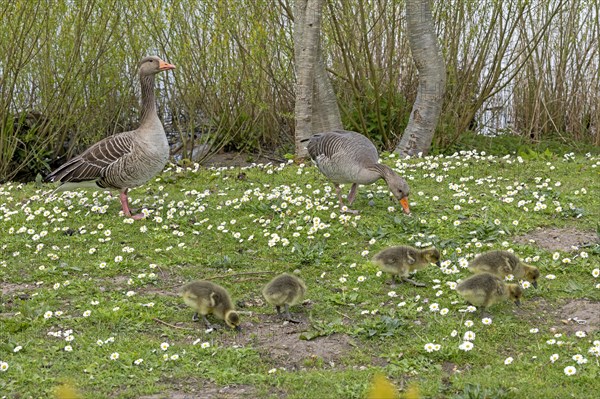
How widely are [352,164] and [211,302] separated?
3.20m

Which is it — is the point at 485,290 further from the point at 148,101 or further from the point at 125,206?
the point at 148,101

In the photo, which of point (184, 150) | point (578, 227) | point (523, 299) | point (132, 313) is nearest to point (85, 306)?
point (132, 313)

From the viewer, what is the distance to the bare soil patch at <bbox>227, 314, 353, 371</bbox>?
5964mm

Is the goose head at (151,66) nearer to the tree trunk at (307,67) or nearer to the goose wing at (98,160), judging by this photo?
the goose wing at (98,160)

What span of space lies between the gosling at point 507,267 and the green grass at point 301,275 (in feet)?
0.62

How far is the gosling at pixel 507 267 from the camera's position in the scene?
22.9 feet

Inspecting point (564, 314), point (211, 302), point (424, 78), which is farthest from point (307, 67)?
point (564, 314)

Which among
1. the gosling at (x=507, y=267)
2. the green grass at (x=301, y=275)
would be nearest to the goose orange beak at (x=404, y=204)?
the green grass at (x=301, y=275)

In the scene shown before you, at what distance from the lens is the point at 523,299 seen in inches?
276

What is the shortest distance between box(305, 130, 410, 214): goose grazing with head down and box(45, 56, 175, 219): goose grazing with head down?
1989 millimetres

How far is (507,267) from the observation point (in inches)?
275

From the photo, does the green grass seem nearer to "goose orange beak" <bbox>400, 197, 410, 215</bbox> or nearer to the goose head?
"goose orange beak" <bbox>400, 197, 410, 215</bbox>

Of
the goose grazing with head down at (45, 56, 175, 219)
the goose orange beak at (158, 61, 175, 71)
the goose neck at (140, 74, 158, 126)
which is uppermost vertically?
the goose orange beak at (158, 61, 175, 71)

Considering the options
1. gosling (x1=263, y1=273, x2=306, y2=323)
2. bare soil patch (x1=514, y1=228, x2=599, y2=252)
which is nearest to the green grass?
bare soil patch (x1=514, y1=228, x2=599, y2=252)
